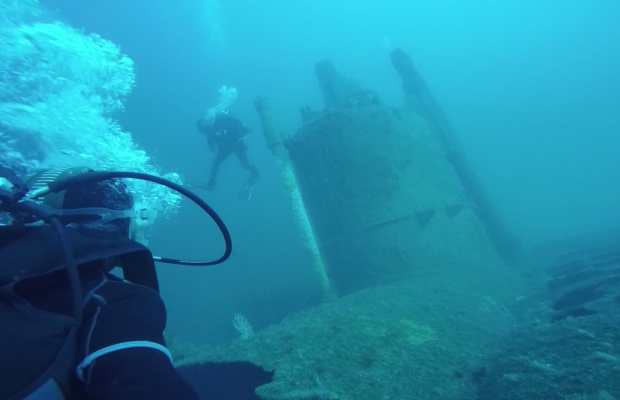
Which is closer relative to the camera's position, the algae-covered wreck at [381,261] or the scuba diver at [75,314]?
the scuba diver at [75,314]

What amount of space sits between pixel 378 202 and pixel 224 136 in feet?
17.1

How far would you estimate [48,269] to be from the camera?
3.77ft

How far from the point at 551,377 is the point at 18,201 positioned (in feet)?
12.7

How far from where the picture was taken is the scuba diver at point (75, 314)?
928 millimetres

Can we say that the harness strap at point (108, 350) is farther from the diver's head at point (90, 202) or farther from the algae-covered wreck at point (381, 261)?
the algae-covered wreck at point (381, 261)

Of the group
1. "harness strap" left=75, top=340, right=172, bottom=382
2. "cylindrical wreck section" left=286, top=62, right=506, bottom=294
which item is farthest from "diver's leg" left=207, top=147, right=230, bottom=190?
"harness strap" left=75, top=340, right=172, bottom=382

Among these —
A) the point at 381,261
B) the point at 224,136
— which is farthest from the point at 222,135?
the point at 381,261

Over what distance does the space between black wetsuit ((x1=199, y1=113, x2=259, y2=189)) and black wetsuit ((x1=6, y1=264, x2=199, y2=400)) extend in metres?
9.90

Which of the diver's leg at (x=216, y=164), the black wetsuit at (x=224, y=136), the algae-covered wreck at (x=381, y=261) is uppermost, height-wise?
the black wetsuit at (x=224, y=136)

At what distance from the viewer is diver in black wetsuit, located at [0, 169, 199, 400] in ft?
3.01

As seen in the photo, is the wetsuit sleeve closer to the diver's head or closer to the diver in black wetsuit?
the diver in black wetsuit

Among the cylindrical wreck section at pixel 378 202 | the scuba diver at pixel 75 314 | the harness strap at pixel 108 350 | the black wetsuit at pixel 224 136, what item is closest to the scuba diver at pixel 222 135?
the black wetsuit at pixel 224 136

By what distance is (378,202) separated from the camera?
28.6 ft

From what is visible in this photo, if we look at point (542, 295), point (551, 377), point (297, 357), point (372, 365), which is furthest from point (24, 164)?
point (542, 295)
